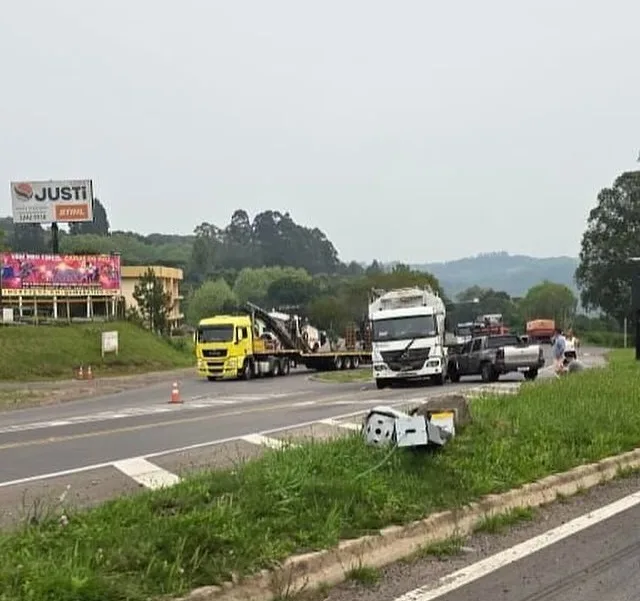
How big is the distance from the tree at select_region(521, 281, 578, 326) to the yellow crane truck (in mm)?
96577

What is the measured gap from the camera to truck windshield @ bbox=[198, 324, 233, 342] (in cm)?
4556

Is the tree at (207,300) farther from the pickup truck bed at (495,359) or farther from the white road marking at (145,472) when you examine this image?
the white road marking at (145,472)

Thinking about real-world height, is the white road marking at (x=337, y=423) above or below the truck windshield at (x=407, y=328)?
below

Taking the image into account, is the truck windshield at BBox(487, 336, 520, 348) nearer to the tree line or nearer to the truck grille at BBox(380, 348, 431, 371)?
the truck grille at BBox(380, 348, 431, 371)

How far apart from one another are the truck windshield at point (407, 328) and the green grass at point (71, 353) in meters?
23.0

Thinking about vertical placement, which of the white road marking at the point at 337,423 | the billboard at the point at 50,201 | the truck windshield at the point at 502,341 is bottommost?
the white road marking at the point at 337,423

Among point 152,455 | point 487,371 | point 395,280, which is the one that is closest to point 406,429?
point 152,455

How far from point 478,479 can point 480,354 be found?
2630 centimetres

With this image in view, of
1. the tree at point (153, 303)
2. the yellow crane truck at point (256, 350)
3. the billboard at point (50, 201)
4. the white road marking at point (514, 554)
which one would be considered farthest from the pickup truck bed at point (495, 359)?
the tree at point (153, 303)

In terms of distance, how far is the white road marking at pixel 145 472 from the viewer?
11094 mm

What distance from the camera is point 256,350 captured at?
47.4 meters

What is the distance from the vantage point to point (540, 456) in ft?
34.4

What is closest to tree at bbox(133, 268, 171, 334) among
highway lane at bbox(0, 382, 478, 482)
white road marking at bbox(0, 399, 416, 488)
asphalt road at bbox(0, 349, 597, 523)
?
asphalt road at bbox(0, 349, 597, 523)

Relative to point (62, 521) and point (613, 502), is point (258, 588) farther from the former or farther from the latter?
point (613, 502)
